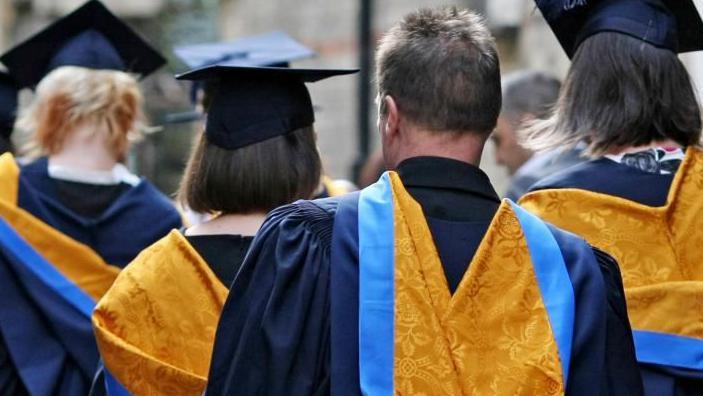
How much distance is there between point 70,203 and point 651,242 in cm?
206

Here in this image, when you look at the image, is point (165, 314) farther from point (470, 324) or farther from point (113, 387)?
point (470, 324)

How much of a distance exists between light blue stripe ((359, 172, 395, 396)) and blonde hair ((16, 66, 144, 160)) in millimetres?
2180

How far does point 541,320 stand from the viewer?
2875 mm

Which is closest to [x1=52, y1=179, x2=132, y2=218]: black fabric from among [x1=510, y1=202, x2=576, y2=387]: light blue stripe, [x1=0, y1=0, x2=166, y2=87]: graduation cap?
[x1=0, y1=0, x2=166, y2=87]: graduation cap

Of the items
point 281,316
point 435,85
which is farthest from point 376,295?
point 435,85

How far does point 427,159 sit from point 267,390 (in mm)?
570

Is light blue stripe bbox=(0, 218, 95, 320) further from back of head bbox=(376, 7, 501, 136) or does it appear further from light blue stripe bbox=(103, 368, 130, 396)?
back of head bbox=(376, 7, 501, 136)

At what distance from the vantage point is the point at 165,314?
3.54m

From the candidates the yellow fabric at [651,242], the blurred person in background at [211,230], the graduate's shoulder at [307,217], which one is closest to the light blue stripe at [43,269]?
the blurred person in background at [211,230]

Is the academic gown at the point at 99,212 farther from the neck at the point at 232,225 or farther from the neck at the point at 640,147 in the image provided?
the neck at the point at 640,147

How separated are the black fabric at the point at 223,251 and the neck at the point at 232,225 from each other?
0.02 meters

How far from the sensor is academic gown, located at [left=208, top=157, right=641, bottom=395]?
2811mm

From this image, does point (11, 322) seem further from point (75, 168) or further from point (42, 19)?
point (42, 19)

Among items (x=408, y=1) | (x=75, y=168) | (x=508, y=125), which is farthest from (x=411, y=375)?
(x=408, y=1)
